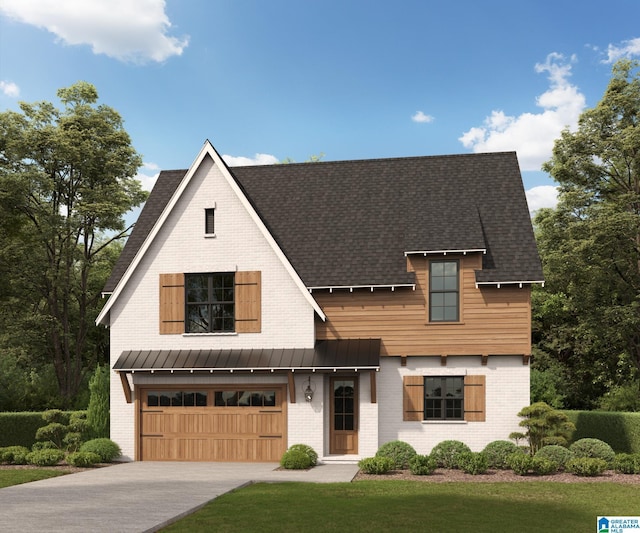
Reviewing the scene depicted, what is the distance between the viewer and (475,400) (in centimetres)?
2223

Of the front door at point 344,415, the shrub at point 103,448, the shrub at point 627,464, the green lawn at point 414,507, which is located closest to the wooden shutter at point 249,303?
the front door at point 344,415

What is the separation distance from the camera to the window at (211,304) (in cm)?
2356

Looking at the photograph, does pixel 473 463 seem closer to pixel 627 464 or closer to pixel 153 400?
pixel 627 464

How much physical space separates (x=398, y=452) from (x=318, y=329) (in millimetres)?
4800

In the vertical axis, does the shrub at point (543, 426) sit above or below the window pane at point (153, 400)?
below

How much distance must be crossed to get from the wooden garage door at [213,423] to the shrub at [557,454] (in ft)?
25.5

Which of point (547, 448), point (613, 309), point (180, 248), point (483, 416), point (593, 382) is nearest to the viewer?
point (547, 448)

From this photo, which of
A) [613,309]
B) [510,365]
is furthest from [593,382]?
[510,365]

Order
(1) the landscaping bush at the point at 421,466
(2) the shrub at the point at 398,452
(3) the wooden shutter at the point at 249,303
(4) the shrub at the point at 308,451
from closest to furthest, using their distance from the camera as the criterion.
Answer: (1) the landscaping bush at the point at 421,466 < (2) the shrub at the point at 398,452 < (4) the shrub at the point at 308,451 < (3) the wooden shutter at the point at 249,303

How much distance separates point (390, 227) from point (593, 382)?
19.3 m

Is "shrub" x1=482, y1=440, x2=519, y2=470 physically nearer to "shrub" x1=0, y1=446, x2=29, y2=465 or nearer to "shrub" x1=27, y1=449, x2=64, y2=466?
"shrub" x1=27, y1=449, x2=64, y2=466

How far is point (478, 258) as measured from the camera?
2266 centimetres

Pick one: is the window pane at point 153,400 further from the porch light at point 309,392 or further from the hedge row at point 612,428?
the hedge row at point 612,428

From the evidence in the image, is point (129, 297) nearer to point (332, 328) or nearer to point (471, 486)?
point (332, 328)
